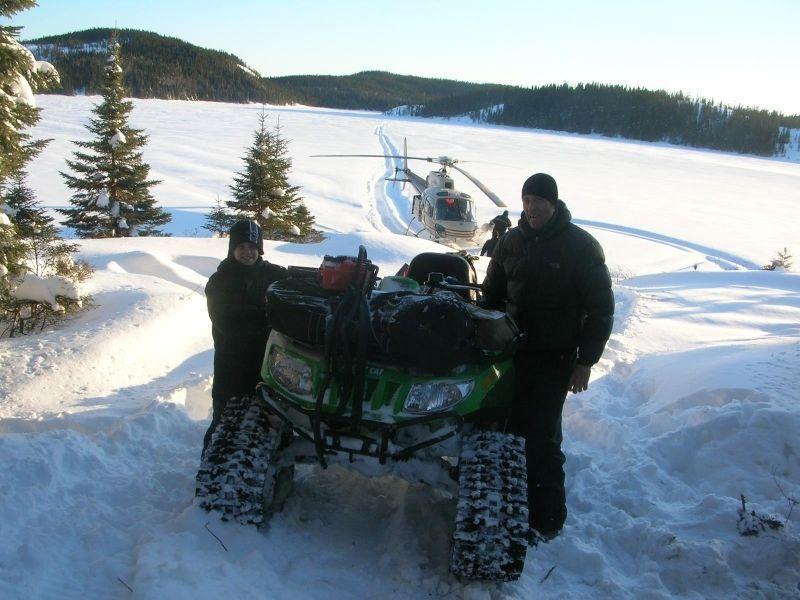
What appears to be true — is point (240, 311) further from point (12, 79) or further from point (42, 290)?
point (12, 79)

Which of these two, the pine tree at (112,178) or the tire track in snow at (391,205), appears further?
the tire track in snow at (391,205)

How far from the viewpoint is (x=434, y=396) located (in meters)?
3.11

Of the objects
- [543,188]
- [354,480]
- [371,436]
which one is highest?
[543,188]

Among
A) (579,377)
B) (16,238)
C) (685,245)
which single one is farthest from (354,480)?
(685,245)

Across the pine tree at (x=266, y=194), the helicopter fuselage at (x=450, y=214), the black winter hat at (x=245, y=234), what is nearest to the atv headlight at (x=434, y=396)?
the black winter hat at (x=245, y=234)

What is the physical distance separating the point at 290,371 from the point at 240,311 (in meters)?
0.91

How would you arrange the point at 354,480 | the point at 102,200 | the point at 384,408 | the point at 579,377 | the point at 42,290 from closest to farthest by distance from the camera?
1. the point at 384,408
2. the point at 579,377
3. the point at 354,480
4. the point at 42,290
5. the point at 102,200

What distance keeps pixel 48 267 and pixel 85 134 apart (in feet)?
150

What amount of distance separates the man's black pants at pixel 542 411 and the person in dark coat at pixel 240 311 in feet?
5.45

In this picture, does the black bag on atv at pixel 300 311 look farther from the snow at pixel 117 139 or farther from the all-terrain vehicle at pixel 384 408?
the snow at pixel 117 139

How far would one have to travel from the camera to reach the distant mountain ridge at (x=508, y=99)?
100500 millimetres

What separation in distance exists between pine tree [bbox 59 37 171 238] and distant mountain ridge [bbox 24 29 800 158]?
69.0m

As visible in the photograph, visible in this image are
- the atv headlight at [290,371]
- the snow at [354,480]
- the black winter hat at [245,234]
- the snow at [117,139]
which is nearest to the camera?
the snow at [354,480]

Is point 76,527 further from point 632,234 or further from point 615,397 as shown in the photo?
point 632,234
